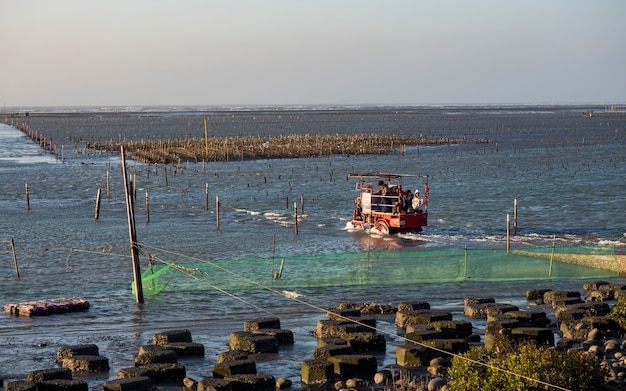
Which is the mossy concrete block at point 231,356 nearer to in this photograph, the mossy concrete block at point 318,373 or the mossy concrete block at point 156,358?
the mossy concrete block at point 156,358

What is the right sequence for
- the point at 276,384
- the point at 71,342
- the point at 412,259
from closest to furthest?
1. the point at 276,384
2. the point at 71,342
3. the point at 412,259

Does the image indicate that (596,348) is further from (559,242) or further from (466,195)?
(466,195)

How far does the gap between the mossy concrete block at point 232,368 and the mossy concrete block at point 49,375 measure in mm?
2757

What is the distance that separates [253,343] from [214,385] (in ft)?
12.9

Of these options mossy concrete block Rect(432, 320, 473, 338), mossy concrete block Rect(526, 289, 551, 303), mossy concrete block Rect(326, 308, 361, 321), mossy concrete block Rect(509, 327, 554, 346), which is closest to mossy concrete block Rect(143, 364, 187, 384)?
mossy concrete block Rect(326, 308, 361, 321)

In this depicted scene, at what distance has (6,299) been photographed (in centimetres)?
2939

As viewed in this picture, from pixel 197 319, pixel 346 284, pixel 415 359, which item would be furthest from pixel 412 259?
pixel 415 359

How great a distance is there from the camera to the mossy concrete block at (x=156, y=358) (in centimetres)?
1900

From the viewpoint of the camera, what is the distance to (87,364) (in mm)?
19203

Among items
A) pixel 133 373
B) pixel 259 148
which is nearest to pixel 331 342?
pixel 133 373

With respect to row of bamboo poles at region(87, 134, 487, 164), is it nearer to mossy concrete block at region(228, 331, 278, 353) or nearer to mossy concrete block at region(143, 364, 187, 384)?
mossy concrete block at region(228, 331, 278, 353)

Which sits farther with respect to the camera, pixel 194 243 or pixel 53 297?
pixel 194 243

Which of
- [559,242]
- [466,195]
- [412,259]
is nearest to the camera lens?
[412,259]

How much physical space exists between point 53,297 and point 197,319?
6.42 metres
